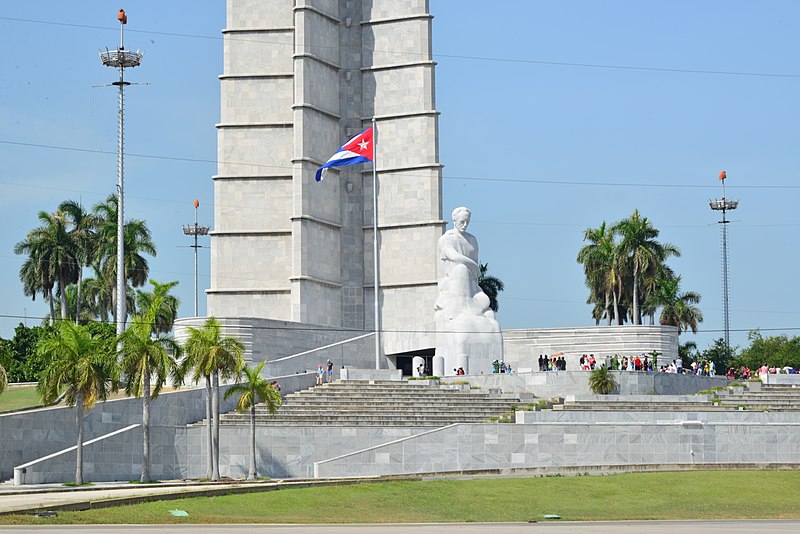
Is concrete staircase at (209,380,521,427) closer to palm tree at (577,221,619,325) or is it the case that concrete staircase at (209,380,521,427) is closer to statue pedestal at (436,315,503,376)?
statue pedestal at (436,315,503,376)

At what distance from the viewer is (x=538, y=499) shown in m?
37.1

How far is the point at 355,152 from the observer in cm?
6375

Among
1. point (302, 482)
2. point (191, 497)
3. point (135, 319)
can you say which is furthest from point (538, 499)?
point (135, 319)

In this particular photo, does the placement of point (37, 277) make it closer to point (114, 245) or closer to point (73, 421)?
point (114, 245)

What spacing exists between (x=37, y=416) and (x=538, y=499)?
51.6 ft

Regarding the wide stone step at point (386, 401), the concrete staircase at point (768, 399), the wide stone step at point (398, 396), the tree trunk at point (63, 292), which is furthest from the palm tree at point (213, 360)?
the tree trunk at point (63, 292)

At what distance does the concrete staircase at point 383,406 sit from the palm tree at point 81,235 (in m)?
25.7

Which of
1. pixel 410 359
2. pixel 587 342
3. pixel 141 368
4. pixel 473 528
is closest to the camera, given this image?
pixel 473 528

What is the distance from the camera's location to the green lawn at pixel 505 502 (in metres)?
31.2

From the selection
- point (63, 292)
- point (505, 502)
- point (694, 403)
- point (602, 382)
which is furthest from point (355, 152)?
point (505, 502)

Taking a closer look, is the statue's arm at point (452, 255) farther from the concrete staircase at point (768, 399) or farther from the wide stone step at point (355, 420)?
the concrete staircase at point (768, 399)

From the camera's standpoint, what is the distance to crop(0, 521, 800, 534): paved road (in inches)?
1047

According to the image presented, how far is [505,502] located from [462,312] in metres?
24.6

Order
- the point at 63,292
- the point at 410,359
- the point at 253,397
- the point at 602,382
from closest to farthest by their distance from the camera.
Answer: the point at 253,397 < the point at 602,382 < the point at 410,359 < the point at 63,292
